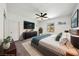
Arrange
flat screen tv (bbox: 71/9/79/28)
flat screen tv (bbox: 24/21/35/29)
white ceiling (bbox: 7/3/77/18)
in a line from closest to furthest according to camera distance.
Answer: white ceiling (bbox: 7/3/77/18) → flat screen tv (bbox: 71/9/79/28) → flat screen tv (bbox: 24/21/35/29)

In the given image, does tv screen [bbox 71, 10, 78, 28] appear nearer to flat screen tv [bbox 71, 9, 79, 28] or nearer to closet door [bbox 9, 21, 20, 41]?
flat screen tv [bbox 71, 9, 79, 28]

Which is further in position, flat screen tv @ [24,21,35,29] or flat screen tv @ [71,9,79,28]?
flat screen tv @ [24,21,35,29]

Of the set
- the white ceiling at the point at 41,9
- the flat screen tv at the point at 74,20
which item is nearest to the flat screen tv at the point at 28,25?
the white ceiling at the point at 41,9

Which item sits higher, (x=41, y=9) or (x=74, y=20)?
(x=41, y=9)

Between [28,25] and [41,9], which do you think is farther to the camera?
[28,25]

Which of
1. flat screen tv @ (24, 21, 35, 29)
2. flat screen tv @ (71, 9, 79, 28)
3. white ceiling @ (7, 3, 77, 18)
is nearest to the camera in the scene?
white ceiling @ (7, 3, 77, 18)

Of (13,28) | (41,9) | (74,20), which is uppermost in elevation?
(41,9)

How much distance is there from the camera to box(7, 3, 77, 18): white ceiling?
1535mm

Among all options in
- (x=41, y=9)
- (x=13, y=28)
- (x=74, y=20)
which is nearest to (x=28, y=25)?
(x=13, y=28)

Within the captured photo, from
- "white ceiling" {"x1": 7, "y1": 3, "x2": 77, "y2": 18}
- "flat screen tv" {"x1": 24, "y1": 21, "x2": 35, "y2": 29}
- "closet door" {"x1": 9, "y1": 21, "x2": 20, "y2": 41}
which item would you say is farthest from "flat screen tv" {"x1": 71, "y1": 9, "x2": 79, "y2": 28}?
"closet door" {"x1": 9, "y1": 21, "x2": 20, "y2": 41}

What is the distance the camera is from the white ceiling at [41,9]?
1.54 m

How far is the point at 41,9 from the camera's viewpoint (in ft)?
5.55

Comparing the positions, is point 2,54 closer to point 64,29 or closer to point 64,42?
point 64,42

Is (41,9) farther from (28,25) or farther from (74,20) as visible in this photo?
(74,20)
